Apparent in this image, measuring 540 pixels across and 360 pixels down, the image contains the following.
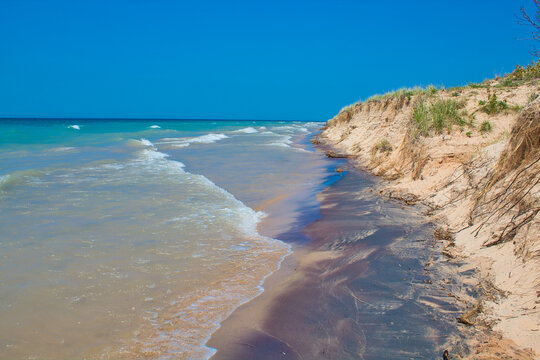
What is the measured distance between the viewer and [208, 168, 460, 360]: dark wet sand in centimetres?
285

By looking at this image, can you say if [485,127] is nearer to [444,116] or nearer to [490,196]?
[444,116]

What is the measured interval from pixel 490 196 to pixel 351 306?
9.28ft

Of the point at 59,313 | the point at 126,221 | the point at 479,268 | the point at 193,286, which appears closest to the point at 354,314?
the point at 479,268

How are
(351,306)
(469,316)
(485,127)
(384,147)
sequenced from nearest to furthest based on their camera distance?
(469,316) → (351,306) → (485,127) → (384,147)

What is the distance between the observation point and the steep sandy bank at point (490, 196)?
2.82 meters

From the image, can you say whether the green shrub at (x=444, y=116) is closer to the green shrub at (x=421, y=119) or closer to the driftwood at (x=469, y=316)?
the green shrub at (x=421, y=119)

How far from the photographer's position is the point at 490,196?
4.78 meters

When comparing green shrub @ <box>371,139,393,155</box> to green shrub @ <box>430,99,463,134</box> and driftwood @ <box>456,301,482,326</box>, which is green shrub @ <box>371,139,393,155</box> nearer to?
green shrub @ <box>430,99,463,134</box>

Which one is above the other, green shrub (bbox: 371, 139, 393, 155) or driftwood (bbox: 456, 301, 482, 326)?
green shrub (bbox: 371, 139, 393, 155)

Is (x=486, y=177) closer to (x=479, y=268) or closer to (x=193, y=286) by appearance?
(x=479, y=268)

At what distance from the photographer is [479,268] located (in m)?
3.75

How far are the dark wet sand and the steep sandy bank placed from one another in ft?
1.15

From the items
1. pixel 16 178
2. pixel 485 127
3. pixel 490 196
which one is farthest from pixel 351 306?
pixel 16 178

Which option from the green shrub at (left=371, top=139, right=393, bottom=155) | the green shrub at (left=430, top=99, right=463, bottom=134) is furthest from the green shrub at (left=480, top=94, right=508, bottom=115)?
the green shrub at (left=371, top=139, right=393, bottom=155)
